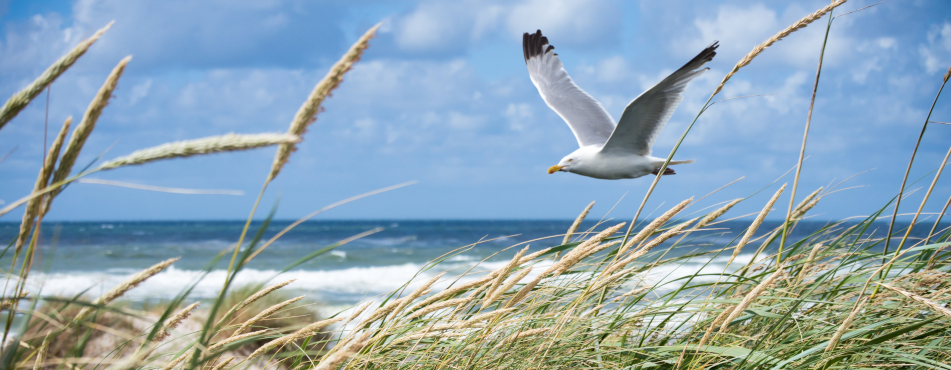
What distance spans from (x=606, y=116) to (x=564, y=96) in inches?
22.3

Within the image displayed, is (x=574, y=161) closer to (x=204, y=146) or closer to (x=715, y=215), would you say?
(x=715, y=215)

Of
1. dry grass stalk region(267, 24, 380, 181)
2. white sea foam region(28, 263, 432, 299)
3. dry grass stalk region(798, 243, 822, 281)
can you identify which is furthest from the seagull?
white sea foam region(28, 263, 432, 299)

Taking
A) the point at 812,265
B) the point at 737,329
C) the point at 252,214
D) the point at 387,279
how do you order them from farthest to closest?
the point at 387,279 → the point at 812,265 → the point at 737,329 → the point at 252,214

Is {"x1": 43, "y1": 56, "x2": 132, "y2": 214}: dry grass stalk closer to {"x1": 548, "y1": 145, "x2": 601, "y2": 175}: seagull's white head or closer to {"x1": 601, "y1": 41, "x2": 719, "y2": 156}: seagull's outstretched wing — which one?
{"x1": 601, "y1": 41, "x2": 719, "y2": 156}: seagull's outstretched wing

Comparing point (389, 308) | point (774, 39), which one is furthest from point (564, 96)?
point (389, 308)

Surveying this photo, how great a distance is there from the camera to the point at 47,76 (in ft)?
2.52

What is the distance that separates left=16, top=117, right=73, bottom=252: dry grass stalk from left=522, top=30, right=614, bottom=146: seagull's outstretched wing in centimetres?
482

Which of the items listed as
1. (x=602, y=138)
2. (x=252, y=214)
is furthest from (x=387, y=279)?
(x=252, y=214)

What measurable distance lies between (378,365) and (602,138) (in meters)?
4.33

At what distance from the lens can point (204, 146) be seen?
2.18 ft

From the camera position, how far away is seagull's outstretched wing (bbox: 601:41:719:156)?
342cm

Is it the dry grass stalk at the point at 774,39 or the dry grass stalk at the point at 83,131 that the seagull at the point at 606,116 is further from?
the dry grass stalk at the point at 83,131

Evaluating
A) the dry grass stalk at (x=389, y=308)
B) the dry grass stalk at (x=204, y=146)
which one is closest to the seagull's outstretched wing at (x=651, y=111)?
the dry grass stalk at (x=389, y=308)

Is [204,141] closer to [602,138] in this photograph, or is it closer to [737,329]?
[737,329]
